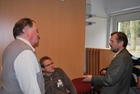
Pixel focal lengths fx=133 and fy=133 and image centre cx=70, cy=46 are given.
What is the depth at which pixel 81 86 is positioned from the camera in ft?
6.87

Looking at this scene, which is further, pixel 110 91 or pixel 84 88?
pixel 84 88

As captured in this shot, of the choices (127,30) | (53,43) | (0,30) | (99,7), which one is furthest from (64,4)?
(127,30)

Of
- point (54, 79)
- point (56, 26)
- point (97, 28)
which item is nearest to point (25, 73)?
point (54, 79)

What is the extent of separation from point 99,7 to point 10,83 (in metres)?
2.55

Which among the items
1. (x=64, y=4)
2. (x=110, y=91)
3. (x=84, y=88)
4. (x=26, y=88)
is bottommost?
(x=84, y=88)

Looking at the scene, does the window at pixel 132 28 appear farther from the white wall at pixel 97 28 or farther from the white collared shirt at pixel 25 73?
the white collared shirt at pixel 25 73

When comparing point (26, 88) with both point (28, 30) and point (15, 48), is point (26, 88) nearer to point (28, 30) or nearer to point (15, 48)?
point (15, 48)

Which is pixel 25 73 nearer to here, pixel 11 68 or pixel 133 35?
pixel 11 68

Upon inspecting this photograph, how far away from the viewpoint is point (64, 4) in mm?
1997

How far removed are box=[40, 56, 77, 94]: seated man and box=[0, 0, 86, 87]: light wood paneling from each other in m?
0.12

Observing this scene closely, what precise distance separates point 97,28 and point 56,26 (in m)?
1.37

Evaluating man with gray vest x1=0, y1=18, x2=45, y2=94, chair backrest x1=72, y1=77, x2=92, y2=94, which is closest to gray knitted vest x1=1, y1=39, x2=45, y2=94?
man with gray vest x1=0, y1=18, x2=45, y2=94

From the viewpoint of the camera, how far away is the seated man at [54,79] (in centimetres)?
181

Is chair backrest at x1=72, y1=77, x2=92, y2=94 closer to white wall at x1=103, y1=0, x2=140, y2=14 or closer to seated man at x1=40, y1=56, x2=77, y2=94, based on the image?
seated man at x1=40, y1=56, x2=77, y2=94
